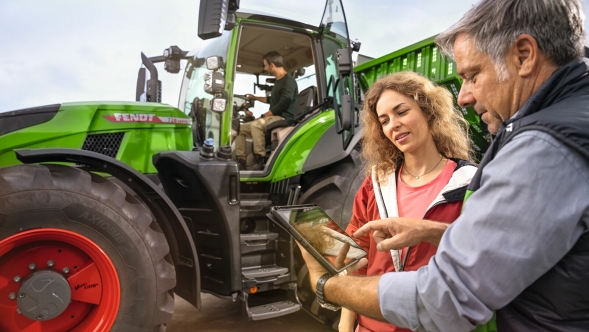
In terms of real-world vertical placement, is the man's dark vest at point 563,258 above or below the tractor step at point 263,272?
above

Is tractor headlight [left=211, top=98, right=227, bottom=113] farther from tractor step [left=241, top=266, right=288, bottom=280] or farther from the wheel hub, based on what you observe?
A: the wheel hub

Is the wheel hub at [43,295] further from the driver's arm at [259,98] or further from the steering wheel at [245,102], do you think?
the driver's arm at [259,98]

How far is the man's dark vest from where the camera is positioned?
71 centimetres

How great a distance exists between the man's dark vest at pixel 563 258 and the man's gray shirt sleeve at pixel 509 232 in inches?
1.0

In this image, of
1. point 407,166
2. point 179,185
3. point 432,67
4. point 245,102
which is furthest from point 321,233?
point 432,67

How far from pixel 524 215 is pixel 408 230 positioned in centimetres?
54

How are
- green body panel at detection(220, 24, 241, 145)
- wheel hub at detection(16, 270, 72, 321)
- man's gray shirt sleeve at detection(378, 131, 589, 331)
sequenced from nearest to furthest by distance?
man's gray shirt sleeve at detection(378, 131, 589, 331)
wheel hub at detection(16, 270, 72, 321)
green body panel at detection(220, 24, 241, 145)

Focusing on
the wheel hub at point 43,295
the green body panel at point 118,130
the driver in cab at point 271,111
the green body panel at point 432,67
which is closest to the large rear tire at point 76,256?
the wheel hub at point 43,295

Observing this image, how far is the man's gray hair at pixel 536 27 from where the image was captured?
2.86 feet

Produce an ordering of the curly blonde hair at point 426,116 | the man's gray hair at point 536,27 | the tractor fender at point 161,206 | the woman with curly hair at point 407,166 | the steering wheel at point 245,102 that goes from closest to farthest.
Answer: the man's gray hair at point 536,27, the woman with curly hair at point 407,166, the curly blonde hair at point 426,116, the tractor fender at point 161,206, the steering wheel at point 245,102

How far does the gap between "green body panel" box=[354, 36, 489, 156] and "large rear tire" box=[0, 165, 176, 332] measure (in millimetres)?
2710

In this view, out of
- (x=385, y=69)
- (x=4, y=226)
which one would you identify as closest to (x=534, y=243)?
(x=4, y=226)

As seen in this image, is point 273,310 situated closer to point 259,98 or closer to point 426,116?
point 426,116

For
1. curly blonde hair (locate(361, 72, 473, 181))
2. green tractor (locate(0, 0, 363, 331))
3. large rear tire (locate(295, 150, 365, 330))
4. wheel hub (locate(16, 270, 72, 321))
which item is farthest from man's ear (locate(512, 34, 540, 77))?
large rear tire (locate(295, 150, 365, 330))
